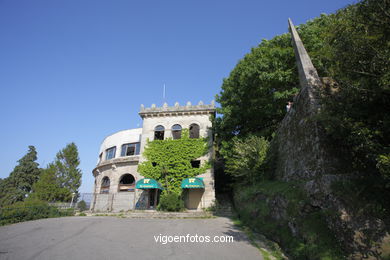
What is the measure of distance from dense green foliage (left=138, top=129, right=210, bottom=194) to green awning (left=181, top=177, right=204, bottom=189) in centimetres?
124

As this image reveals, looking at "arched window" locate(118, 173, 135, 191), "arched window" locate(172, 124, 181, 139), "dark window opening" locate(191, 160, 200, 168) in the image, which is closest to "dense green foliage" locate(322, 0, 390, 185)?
"dark window opening" locate(191, 160, 200, 168)

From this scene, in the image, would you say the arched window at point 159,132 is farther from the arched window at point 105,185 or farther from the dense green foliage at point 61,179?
the dense green foliage at point 61,179

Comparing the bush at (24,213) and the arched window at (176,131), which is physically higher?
the arched window at (176,131)

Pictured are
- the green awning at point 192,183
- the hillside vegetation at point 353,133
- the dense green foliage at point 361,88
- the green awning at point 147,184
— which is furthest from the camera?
the green awning at point 192,183

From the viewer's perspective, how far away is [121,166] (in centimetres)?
2391

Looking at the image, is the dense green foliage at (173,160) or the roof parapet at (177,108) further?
the roof parapet at (177,108)

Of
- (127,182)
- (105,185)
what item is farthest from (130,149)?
(105,185)

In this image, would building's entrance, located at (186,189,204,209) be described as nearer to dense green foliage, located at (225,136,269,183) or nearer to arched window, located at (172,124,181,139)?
arched window, located at (172,124,181,139)

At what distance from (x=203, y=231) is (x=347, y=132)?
6.96m

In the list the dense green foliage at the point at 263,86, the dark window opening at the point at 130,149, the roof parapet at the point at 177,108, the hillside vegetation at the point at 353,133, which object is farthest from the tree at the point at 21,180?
the hillside vegetation at the point at 353,133

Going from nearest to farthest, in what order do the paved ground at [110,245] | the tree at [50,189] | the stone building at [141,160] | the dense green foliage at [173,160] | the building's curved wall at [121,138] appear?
the paved ground at [110,245]
the stone building at [141,160]
the dense green foliage at [173,160]
the building's curved wall at [121,138]
the tree at [50,189]

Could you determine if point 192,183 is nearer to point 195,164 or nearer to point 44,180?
point 195,164

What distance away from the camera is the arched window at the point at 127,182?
75.8ft

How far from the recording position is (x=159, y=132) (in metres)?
22.7
